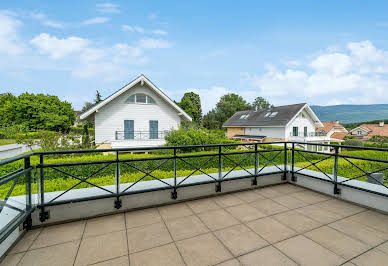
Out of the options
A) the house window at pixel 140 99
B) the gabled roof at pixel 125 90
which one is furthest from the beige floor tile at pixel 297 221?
the house window at pixel 140 99

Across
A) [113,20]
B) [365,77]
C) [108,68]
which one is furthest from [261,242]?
[365,77]

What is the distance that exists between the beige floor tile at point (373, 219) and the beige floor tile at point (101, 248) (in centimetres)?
357

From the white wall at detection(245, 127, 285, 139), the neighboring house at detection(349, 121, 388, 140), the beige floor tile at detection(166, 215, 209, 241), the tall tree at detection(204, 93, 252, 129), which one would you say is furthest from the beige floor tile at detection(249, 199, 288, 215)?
the neighboring house at detection(349, 121, 388, 140)

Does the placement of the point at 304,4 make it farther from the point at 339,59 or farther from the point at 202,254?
the point at 202,254

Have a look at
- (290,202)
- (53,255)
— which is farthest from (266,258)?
(53,255)

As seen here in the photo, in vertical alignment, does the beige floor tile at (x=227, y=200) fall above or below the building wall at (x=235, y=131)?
below

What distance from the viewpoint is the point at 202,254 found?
7.17 ft

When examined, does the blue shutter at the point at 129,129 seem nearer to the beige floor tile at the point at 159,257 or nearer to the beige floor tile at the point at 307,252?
the beige floor tile at the point at 159,257

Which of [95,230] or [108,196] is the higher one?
[108,196]

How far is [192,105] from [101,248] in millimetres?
41271

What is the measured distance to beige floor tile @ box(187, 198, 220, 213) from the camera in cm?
342

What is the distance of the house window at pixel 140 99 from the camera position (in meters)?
14.6

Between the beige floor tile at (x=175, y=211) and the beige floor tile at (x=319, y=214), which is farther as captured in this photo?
the beige floor tile at (x=175, y=211)

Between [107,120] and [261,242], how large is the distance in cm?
1399
